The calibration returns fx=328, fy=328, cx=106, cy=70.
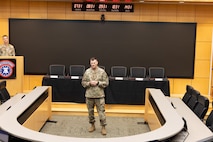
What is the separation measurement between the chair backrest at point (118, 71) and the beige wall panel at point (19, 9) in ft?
10.8

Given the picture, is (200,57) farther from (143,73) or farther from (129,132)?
(129,132)

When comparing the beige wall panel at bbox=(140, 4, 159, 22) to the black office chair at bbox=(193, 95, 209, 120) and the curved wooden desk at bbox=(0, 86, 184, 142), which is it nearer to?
the black office chair at bbox=(193, 95, 209, 120)

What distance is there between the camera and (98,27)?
407 inches

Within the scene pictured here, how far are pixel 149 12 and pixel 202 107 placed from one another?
509 centimetres

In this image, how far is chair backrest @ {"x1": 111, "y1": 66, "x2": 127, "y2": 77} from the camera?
9.65 meters

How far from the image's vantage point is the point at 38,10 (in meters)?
10.4

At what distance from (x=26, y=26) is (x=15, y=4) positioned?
80 centimetres

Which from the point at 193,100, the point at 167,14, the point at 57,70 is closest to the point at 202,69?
the point at 167,14

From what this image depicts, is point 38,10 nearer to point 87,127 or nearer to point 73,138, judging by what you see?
point 87,127

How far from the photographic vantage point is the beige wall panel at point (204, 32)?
10.4 meters

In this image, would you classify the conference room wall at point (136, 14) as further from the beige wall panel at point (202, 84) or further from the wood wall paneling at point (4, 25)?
the beige wall panel at point (202, 84)

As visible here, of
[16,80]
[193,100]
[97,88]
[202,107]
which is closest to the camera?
[202,107]

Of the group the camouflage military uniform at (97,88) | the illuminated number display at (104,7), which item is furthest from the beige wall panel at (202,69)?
the camouflage military uniform at (97,88)

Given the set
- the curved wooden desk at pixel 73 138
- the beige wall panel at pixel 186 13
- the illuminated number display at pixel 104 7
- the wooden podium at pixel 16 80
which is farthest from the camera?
the beige wall panel at pixel 186 13
